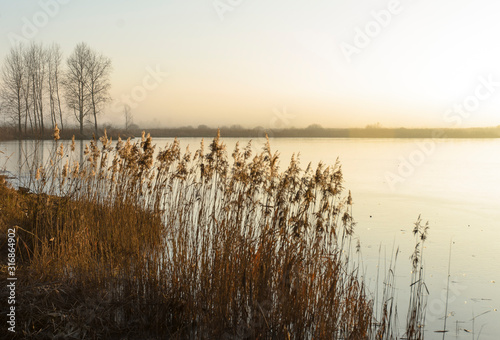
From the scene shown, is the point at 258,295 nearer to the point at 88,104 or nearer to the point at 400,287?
the point at 400,287

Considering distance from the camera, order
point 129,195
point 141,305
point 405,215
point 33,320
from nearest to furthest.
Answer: point 33,320 < point 141,305 < point 129,195 < point 405,215

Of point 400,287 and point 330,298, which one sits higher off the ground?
point 330,298

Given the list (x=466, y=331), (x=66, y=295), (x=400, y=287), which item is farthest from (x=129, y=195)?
(x=466, y=331)

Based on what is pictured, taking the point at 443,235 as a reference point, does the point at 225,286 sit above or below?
above

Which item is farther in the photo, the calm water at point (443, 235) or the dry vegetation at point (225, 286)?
the calm water at point (443, 235)

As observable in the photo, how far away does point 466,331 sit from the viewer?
4.96 meters

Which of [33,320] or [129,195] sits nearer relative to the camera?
[33,320]

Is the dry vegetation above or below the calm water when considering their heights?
above

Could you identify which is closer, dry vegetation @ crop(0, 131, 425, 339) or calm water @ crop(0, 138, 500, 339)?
dry vegetation @ crop(0, 131, 425, 339)

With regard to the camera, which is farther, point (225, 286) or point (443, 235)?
point (443, 235)

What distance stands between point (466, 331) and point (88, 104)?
1462 inches

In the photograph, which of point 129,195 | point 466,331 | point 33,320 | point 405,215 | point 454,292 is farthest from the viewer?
point 405,215

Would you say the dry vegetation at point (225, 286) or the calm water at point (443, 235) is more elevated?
the dry vegetation at point (225, 286)

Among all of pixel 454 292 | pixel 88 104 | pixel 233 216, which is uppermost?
pixel 88 104
